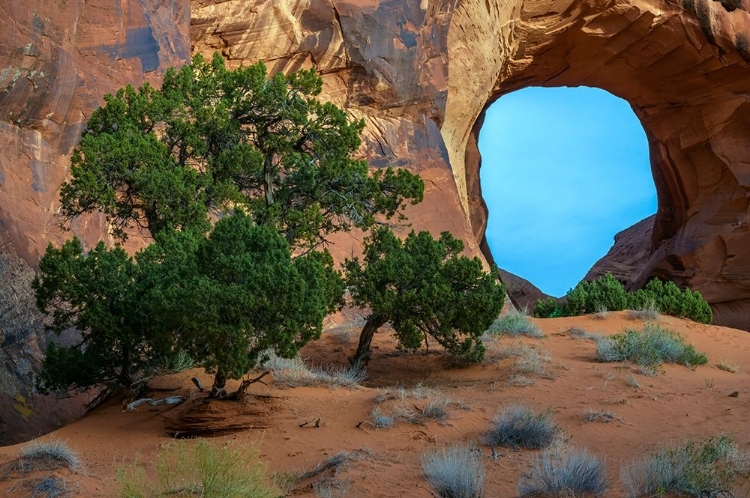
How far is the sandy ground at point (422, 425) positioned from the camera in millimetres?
7176

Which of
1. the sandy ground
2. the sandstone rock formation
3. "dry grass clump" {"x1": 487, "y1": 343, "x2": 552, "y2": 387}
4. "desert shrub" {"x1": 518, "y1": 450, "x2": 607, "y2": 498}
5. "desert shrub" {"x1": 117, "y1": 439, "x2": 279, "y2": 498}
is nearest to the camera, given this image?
"desert shrub" {"x1": 117, "y1": 439, "x2": 279, "y2": 498}

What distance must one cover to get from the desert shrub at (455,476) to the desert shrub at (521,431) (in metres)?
1.00

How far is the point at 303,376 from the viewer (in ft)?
34.7

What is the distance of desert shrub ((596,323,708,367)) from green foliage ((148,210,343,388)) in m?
5.72

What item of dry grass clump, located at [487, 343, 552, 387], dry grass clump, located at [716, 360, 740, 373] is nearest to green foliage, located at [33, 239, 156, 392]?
dry grass clump, located at [487, 343, 552, 387]

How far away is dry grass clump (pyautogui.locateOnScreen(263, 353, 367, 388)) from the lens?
10469 mm

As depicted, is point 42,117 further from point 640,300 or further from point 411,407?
point 640,300

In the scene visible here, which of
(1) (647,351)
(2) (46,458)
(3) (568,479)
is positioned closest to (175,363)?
(2) (46,458)

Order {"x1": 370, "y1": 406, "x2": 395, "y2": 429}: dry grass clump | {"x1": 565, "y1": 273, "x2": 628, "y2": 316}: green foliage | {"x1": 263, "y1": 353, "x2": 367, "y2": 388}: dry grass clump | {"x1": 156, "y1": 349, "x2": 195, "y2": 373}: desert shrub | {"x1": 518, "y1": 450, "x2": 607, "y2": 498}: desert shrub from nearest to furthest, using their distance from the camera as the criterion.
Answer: {"x1": 518, "y1": 450, "x2": 607, "y2": 498}: desert shrub
{"x1": 370, "y1": 406, "x2": 395, "y2": 429}: dry grass clump
{"x1": 263, "y1": 353, "x2": 367, "y2": 388}: dry grass clump
{"x1": 156, "y1": 349, "x2": 195, "y2": 373}: desert shrub
{"x1": 565, "y1": 273, "x2": 628, "y2": 316}: green foliage

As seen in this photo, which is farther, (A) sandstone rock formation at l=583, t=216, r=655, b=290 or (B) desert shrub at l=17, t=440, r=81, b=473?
(A) sandstone rock formation at l=583, t=216, r=655, b=290

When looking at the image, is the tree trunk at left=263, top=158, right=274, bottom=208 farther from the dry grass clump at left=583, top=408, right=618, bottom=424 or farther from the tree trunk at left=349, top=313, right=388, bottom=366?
the dry grass clump at left=583, top=408, right=618, bottom=424

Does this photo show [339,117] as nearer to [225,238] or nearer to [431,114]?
[225,238]

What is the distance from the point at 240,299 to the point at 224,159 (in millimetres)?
4302

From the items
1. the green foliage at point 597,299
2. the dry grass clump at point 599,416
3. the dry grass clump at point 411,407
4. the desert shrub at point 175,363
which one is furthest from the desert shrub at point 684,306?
the desert shrub at point 175,363
